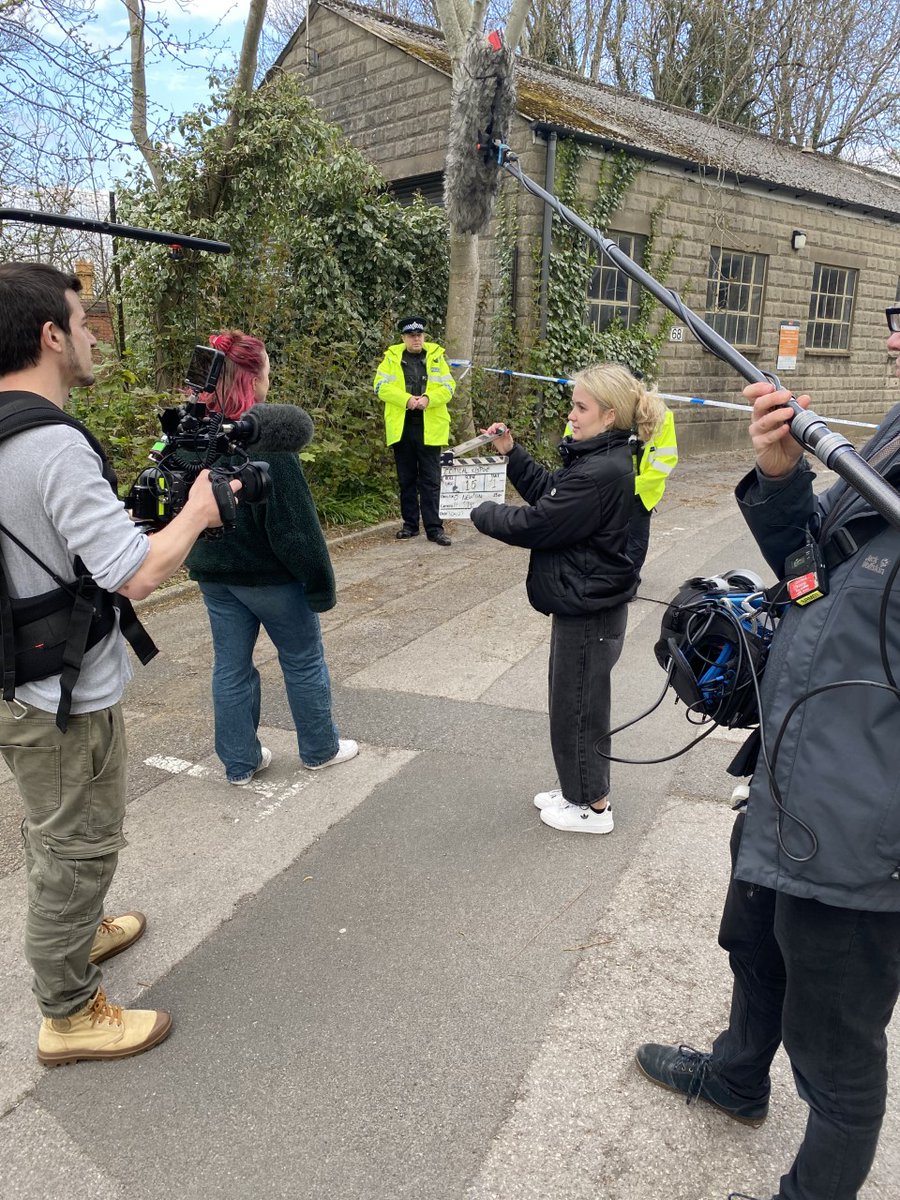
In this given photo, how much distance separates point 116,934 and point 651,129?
51.9 feet

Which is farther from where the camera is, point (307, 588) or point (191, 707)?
point (191, 707)

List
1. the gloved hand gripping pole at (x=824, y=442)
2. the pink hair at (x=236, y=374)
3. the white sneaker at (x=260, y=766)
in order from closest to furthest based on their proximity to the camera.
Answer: the gloved hand gripping pole at (x=824, y=442)
the pink hair at (x=236, y=374)
the white sneaker at (x=260, y=766)

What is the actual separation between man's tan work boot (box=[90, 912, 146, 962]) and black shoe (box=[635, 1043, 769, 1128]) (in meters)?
1.74

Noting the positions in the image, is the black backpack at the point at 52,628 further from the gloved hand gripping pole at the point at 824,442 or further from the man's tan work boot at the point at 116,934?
the gloved hand gripping pole at the point at 824,442

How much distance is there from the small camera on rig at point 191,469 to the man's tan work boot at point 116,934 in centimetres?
139

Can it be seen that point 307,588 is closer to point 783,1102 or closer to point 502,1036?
point 502,1036

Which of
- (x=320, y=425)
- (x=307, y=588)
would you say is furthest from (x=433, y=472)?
(x=307, y=588)

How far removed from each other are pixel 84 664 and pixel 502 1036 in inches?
63.9

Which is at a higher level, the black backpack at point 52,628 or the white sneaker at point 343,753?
the black backpack at point 52,628

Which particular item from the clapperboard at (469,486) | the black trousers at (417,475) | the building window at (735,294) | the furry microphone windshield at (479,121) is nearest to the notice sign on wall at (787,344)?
the building window at (735,294)

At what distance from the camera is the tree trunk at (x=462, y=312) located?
388 inches

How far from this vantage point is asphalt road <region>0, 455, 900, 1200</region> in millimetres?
2184

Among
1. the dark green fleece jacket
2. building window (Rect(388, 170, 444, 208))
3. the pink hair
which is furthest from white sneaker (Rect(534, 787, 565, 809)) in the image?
building window (Rect(388, 170, 444, 208))

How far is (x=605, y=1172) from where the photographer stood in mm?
2143
